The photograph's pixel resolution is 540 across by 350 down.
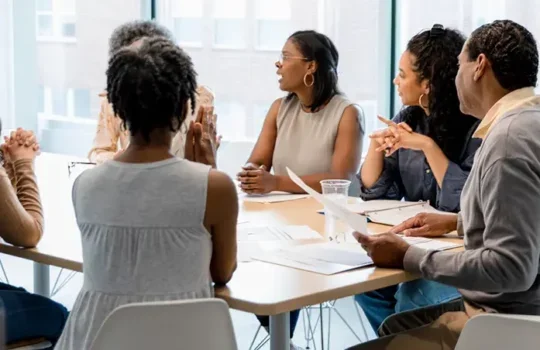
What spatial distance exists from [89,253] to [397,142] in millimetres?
1197

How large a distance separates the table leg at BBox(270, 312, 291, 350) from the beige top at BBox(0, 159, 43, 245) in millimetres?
720

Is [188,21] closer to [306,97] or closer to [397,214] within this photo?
[306,97]

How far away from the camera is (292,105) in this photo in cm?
386

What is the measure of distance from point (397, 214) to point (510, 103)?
745 mm

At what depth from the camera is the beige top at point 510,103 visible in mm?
2254

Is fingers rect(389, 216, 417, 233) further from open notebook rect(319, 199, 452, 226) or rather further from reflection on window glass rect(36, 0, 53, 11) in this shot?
reflection on window glass rect(36, 0, 53, 11)

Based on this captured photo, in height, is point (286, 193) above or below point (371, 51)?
below

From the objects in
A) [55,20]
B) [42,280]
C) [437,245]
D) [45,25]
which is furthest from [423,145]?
[45,25]

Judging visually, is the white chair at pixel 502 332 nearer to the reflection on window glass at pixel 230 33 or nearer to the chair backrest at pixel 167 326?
the chair backrest at pixel 167 326

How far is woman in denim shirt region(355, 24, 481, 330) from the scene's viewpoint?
2945 mm

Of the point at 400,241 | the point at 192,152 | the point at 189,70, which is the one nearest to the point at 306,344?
the point at 192,152

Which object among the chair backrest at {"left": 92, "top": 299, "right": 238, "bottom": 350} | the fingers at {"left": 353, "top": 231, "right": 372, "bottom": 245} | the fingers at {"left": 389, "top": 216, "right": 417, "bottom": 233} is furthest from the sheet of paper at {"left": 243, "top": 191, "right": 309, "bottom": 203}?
the chair backrest at {"left": 92, "top": 299, "right": 238, "bottom": 350}

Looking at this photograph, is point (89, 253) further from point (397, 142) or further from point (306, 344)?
point (306, 344)

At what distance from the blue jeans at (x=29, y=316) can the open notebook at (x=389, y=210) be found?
3.08ft
